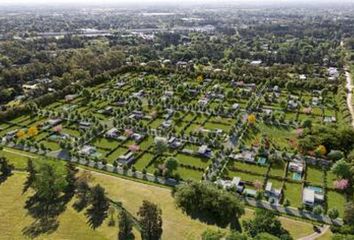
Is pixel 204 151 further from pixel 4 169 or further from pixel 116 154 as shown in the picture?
pixel 4 169

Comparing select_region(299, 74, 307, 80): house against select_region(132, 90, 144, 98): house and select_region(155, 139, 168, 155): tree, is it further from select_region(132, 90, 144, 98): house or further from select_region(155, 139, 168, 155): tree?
select_region(155, 139, 168, 155): tree

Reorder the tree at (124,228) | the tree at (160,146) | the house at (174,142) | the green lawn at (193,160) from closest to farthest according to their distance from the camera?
1. the tree at (124,228)
2. the green lawn at (193,160)
3. the tree at (160,146)
4. the house at (174,142)

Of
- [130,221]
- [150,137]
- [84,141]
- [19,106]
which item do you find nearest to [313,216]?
Answer: [130,221]

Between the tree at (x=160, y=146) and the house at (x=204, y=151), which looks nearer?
the tree at (x=160, y=146)

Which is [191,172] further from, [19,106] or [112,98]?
[19,106]

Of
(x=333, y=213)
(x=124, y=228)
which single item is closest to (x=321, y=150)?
(x=333, y=213)

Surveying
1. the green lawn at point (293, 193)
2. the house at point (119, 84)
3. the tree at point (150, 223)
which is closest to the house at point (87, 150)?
the tree at point (150, 223)

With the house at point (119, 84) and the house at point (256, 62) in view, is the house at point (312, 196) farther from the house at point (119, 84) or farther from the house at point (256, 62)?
the house at point (256, 62)

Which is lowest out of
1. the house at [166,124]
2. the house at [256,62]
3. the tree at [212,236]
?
the house at [256,62]
